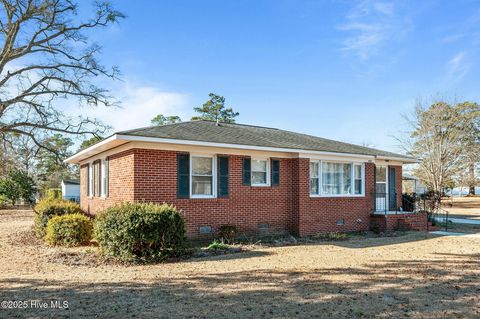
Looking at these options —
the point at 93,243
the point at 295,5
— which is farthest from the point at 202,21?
the point at 93,243

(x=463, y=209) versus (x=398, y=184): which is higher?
(x=398, y=184)

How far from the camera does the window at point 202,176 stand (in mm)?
11945

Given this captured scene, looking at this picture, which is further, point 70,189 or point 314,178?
point 70,189

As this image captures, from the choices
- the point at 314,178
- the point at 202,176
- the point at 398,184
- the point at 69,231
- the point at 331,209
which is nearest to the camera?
the point at 69,231

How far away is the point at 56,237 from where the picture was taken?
11.8 m

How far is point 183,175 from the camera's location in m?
11.7

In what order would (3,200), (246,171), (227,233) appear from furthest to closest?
(3,200) < (246,171) < (227,233)

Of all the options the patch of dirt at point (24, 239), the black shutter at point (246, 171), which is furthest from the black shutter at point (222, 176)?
the patch of dirt at point (24, 239)

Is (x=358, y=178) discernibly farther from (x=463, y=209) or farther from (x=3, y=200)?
(x=3, y=200)

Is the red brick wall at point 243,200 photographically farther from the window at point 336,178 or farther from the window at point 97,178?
the window at point 97,178

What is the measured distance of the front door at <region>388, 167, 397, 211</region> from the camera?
17447mm

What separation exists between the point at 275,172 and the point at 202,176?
2921 millimetres

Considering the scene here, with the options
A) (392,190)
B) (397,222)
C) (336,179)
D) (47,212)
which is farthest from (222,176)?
(392,190)

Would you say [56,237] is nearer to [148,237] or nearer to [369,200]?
[148,237]
